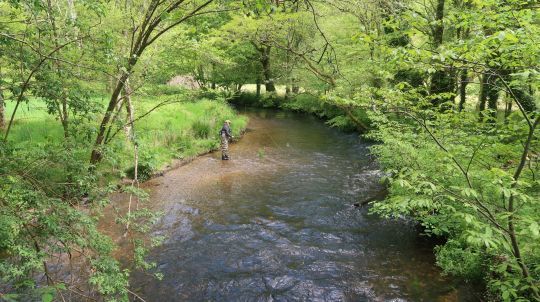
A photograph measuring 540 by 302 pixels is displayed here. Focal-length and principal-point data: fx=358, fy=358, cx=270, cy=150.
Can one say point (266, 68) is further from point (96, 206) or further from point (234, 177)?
point (96, 206)

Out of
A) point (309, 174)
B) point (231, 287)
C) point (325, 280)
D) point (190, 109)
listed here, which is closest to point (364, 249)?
point (325, 280)

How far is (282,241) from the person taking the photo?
9.02m

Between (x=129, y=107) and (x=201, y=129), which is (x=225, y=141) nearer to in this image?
(x=201, y=129)

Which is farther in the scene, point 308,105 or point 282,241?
point 308,105

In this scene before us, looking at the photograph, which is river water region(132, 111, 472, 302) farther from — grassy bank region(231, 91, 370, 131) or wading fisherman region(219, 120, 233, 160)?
grassy bank region(231, 91, 370, 131)

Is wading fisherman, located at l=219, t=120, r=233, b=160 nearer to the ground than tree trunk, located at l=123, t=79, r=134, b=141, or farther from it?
nearer to the ground

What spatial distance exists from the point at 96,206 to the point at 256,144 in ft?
50.0

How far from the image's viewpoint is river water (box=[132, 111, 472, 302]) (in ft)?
23.1

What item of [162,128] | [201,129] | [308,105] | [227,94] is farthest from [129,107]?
[308,105]

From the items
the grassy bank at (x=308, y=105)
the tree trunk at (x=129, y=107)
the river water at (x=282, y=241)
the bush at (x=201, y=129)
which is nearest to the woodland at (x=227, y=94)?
the tree trunk at (x=129, y=107)

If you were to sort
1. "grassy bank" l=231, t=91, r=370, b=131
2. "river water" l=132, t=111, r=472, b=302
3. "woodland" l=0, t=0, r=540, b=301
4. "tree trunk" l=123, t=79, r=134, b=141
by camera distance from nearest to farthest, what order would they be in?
"woodland" l=0, t=0, r=540, b=301
"tree trunk" l=123, t=79, r=134, b=141
"river water" l=132, t=111, r=472, b=302
"grassy bank" l=231, t=91, r=370, b=131

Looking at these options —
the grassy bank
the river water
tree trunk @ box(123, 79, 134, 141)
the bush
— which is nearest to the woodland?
tree trunk @ box(123, 79, 134, 141)

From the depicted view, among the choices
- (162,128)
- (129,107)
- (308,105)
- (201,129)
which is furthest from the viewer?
(308,105)

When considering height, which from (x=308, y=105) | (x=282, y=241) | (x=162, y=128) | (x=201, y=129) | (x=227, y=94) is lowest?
(x=282, y=241)
